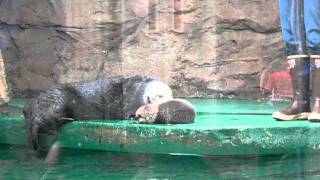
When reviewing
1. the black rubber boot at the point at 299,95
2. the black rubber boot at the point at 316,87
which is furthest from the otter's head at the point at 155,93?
the black rubber boot at the point at 316,87

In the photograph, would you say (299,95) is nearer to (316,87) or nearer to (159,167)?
(316,87)

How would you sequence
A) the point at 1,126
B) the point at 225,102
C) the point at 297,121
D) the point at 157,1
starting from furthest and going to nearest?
the point at 225,102, the point at 157,1, the point at 1,126, the point at 297,121

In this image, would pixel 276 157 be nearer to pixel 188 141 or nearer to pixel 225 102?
pixel 188 141

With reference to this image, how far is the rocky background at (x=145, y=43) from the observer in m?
2.83

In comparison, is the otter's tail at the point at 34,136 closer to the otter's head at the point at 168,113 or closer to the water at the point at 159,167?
the water at the point at 159,167

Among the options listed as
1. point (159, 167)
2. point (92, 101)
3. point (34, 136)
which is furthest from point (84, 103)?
point (159, 167)

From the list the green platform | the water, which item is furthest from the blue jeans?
the water

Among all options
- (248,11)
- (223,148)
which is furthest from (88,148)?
(248,11)

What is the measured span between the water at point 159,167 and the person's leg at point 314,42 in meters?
0.25

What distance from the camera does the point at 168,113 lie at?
7.53 feet

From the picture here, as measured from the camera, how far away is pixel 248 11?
3.11 metres

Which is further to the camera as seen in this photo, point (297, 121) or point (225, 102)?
point (225, 102)

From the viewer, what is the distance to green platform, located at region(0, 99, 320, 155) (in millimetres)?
2100

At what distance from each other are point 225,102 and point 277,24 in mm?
460
